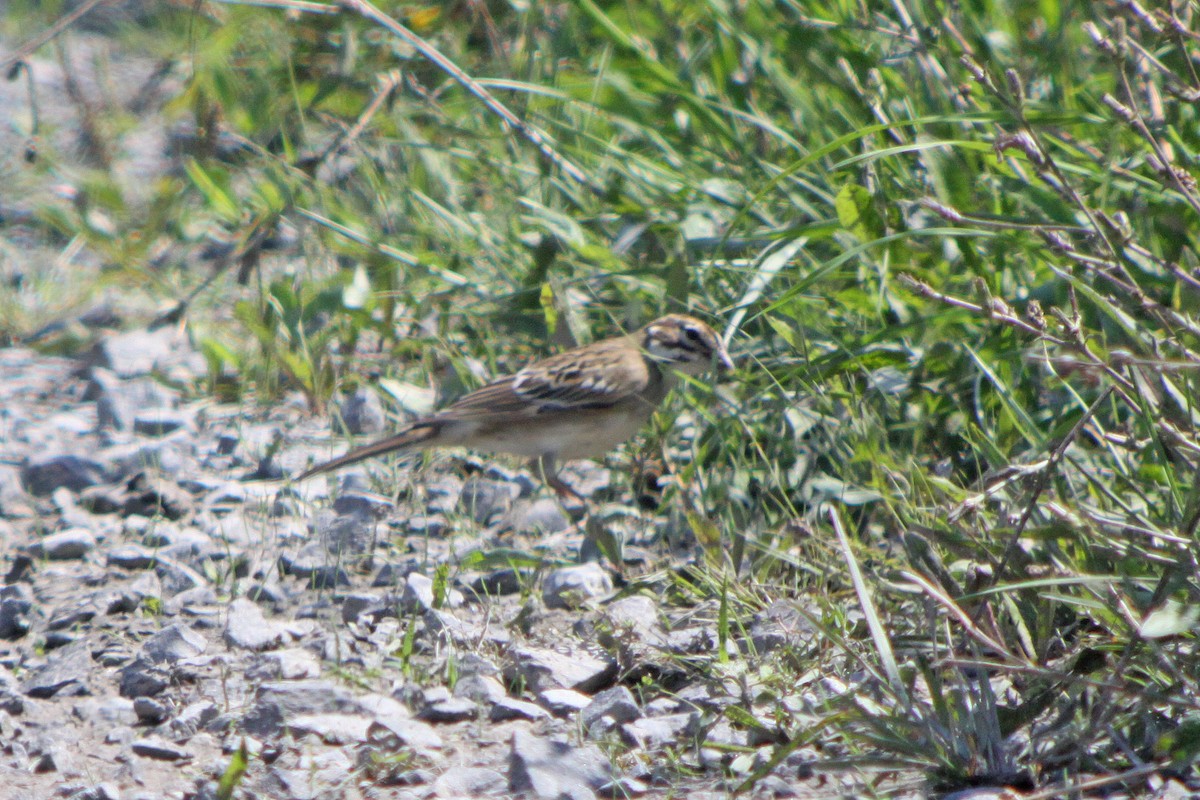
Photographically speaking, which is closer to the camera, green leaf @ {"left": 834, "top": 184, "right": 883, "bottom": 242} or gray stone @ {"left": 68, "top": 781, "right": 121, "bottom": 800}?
gray stone @ {"left": 68, "top": 781, "right": 121, "bottom": 800}

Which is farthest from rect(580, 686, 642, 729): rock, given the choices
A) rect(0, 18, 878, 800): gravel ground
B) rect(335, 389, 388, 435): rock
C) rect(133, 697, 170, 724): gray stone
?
rect(335, 389, 388, 435): rock

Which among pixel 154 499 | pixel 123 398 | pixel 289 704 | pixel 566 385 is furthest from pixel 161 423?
pixel 289 704

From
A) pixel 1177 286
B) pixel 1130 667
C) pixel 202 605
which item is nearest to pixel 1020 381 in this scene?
pixel 1177 286

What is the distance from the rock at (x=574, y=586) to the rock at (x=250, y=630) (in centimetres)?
70

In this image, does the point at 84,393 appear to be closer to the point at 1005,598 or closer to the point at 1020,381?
the point at 1020,381

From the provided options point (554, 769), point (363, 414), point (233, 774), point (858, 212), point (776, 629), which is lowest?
point (363, 414)

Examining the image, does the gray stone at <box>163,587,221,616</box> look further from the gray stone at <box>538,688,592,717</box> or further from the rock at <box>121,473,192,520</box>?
the gray stone at <box>538,688,592,717</box>

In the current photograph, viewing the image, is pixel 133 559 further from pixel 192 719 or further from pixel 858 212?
pixel 858 212

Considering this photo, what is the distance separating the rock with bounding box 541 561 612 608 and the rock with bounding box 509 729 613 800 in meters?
0.85

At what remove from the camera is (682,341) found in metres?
5.09

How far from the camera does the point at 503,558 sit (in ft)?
Result: 12.7

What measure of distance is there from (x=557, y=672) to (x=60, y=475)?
2335 mm

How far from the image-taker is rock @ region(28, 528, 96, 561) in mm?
4316

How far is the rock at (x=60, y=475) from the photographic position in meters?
4.88
